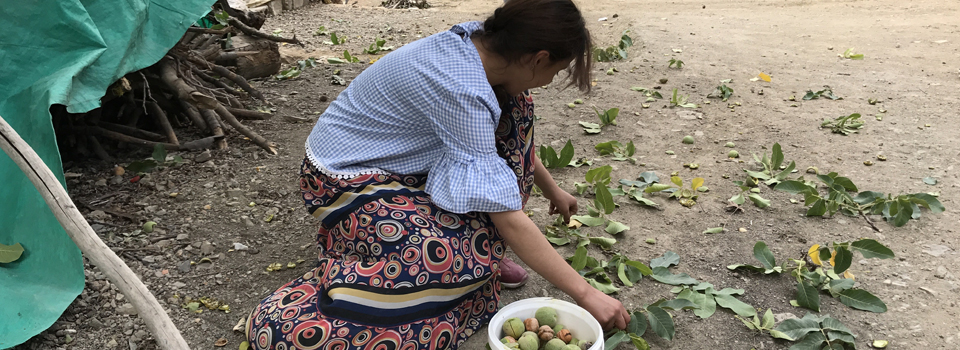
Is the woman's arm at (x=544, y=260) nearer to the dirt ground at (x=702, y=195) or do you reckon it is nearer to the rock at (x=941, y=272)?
the dirt ground at (x=702, y=195)

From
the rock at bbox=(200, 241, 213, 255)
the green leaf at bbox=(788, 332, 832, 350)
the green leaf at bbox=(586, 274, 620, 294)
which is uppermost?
the green leaf at bbox=(788, 332, 832, 350)

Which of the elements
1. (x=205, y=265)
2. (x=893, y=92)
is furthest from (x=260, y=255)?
(x=893, y=92)

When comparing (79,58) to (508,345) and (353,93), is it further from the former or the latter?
(508,345)

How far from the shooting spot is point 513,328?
1.60 m

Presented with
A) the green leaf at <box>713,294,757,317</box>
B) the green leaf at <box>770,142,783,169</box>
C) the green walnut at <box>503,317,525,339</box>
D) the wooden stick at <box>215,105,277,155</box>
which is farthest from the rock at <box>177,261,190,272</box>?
the green leaf at <box>770,142,783,169</box>

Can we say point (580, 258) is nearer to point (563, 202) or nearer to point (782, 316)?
point (563, 202)

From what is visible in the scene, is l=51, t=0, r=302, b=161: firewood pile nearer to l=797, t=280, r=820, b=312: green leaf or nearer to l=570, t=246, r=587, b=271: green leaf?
l=570, t=246, r=587, b=271: green leaf

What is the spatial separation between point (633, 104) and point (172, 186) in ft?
7.93

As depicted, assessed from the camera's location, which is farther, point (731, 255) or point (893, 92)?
point (893, 92)

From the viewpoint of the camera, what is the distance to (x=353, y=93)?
5.82 ft

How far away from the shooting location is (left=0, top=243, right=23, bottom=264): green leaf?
5.55 feet

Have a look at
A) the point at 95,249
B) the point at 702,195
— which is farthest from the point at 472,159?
the point at 702,195

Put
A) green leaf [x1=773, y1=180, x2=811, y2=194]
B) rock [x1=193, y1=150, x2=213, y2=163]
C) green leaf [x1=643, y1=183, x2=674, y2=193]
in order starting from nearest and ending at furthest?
green leaf [x1=773, y1=180, x2=811, y2=194]
green leaf [x1=643, y1=183, x2=674, y2=193]
rock [x1=193, y1=150, x2=213, y2=163]

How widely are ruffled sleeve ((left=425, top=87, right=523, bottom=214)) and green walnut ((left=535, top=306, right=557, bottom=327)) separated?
1.05 ft
